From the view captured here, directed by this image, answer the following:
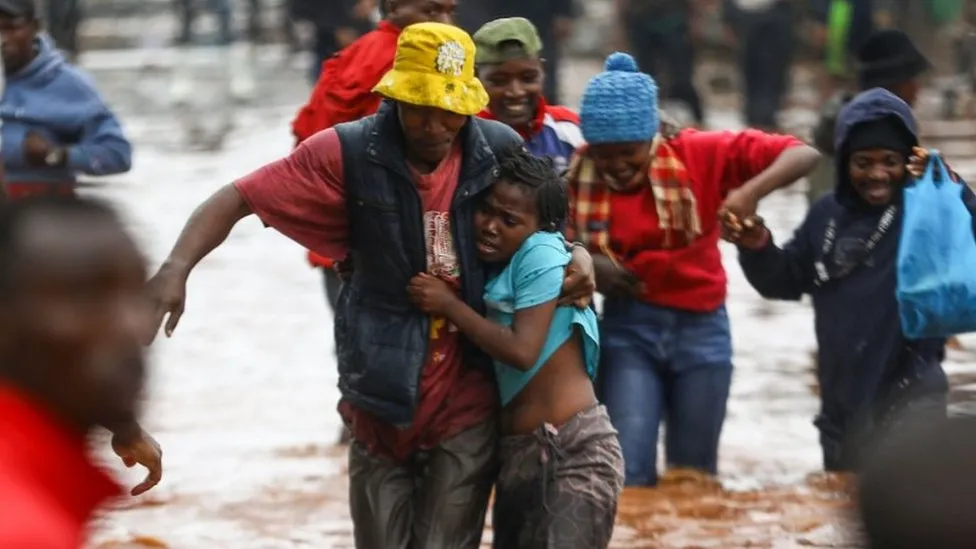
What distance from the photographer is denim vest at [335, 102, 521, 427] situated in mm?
5020

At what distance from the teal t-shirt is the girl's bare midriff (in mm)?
22

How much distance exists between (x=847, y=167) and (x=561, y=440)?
2.08 m

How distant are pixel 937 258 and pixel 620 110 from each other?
43.9 inches

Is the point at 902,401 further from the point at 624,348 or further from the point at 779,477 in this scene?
the point at 779,477

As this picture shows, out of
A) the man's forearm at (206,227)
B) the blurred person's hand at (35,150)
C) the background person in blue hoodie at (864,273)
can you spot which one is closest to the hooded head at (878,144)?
the background person in blue hoodie at (864,273)

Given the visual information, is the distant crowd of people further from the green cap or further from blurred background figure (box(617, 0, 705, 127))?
blurred background figure (box(617, 0, 705, 127))

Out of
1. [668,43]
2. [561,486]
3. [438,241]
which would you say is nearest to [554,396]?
[561,486]

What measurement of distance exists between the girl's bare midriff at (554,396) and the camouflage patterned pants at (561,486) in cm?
3

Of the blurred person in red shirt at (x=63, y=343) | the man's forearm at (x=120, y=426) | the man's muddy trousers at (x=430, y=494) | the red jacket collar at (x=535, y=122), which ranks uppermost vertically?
the blurred person in red shirt at (x=63, y=343)

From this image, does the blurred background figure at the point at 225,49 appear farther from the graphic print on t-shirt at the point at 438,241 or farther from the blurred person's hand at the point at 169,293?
the blurred person's hand at the point at 169,293

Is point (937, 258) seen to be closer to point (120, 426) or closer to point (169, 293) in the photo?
point (169, 293)

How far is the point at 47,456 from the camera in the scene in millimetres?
2104

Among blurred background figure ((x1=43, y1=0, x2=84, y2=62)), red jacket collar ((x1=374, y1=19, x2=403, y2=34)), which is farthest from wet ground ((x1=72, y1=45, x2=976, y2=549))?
blurred background figure ((x1=43, y1=0, x2=84, y2=62))

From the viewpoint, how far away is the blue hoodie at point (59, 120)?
8.16 metres
